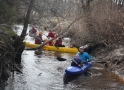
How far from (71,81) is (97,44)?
6.66m

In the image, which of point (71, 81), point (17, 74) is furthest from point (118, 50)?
point (17, 74)

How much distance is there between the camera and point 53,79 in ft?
36.5

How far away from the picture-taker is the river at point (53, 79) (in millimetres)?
10031

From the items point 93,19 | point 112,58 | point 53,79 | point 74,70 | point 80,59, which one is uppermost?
point 93,19

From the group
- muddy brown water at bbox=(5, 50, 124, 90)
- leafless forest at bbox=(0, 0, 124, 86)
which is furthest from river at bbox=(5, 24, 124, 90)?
leafless forest at bbox=(0, 0, 124, 86)

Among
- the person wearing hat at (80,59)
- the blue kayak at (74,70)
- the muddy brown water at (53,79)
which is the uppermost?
the person wearing hat at (80,59)

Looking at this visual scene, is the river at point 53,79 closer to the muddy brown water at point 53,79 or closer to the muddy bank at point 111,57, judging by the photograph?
the muddy brown water at point 53,79

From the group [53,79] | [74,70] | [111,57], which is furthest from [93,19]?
[53,79]

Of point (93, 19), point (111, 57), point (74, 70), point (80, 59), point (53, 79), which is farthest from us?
point (93, 19)

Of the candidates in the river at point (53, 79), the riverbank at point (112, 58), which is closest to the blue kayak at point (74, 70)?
the river at point (53, 79)

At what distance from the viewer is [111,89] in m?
9.89

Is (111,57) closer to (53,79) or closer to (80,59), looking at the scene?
(80,59)

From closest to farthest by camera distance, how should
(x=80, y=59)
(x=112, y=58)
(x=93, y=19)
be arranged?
(x=80, y=59)
(x=112, y=58)
(x=93, y=19)

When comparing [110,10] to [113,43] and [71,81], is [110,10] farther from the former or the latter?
[71,81]
